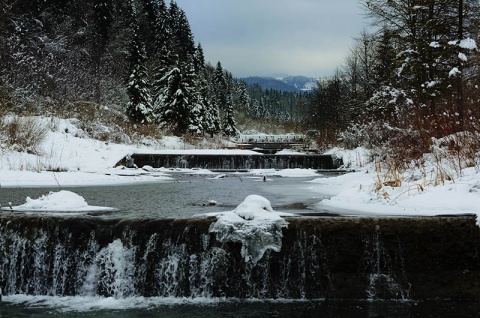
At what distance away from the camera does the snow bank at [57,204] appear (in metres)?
A: 6.09

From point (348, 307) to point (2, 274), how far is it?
4001 mm

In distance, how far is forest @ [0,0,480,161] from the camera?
37.8 feet

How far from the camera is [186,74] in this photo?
37219 mm

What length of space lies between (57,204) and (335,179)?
734 cm

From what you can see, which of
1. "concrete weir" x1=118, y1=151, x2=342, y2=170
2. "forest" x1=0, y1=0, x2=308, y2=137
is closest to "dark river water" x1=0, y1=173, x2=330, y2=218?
"concrete weir" x1=118, y1=151, x2=342, y2=170

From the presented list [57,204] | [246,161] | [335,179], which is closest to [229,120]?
[246,161]

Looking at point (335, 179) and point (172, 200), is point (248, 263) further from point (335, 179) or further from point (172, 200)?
point (335, 179)

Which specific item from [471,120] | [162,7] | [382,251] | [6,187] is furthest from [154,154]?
[162,7]

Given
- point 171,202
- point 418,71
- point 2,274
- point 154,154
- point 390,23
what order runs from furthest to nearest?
point 154,154 < point 390,23 < point 418,71 < point 171,202 < point 2,274

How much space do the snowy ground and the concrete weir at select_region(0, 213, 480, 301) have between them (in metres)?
0.68

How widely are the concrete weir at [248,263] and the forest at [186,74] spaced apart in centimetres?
344

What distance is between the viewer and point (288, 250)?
4848mm

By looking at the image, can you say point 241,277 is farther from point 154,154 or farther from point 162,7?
point 162,7

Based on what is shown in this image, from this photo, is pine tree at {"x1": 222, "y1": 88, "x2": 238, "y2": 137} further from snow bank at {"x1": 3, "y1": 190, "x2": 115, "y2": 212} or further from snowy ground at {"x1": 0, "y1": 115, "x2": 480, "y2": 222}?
snow bank at {"x1": 3, "y1": 190, "x2": 115, "y2": 212}
